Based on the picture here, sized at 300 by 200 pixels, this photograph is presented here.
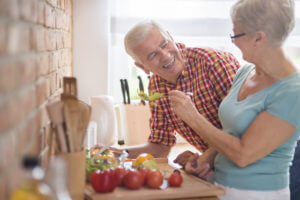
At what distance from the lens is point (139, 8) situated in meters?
3.20

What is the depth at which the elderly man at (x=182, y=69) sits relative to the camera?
1.68m

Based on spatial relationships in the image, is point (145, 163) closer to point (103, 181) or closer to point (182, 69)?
point (103, 181)

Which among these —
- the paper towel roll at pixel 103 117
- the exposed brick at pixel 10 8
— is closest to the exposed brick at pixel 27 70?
the exposed brick at pixel 10 8

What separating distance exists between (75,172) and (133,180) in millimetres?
245

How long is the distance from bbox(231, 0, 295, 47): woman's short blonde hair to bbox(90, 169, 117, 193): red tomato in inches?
27.5

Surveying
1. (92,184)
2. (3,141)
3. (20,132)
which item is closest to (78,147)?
(92,184)

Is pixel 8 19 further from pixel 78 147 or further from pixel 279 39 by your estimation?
pixel 279 39

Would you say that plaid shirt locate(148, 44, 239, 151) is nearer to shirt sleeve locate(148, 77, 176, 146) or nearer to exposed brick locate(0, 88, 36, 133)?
shirt sleeve locate(148, 77, 176, 146)

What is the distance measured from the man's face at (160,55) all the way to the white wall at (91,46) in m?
1.31

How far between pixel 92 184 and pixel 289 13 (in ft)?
2.93

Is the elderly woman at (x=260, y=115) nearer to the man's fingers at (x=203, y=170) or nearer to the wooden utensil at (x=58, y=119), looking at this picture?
the man's fingers at (x=203, y=170)

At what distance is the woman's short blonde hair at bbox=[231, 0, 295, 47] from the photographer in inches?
52.6

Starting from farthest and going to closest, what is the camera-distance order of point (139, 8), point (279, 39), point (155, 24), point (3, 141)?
point (139, 8) → point (155, 24) → point (279, 39) → point (3, 141)

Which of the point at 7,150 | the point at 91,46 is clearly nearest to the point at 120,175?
the point at 7,150
